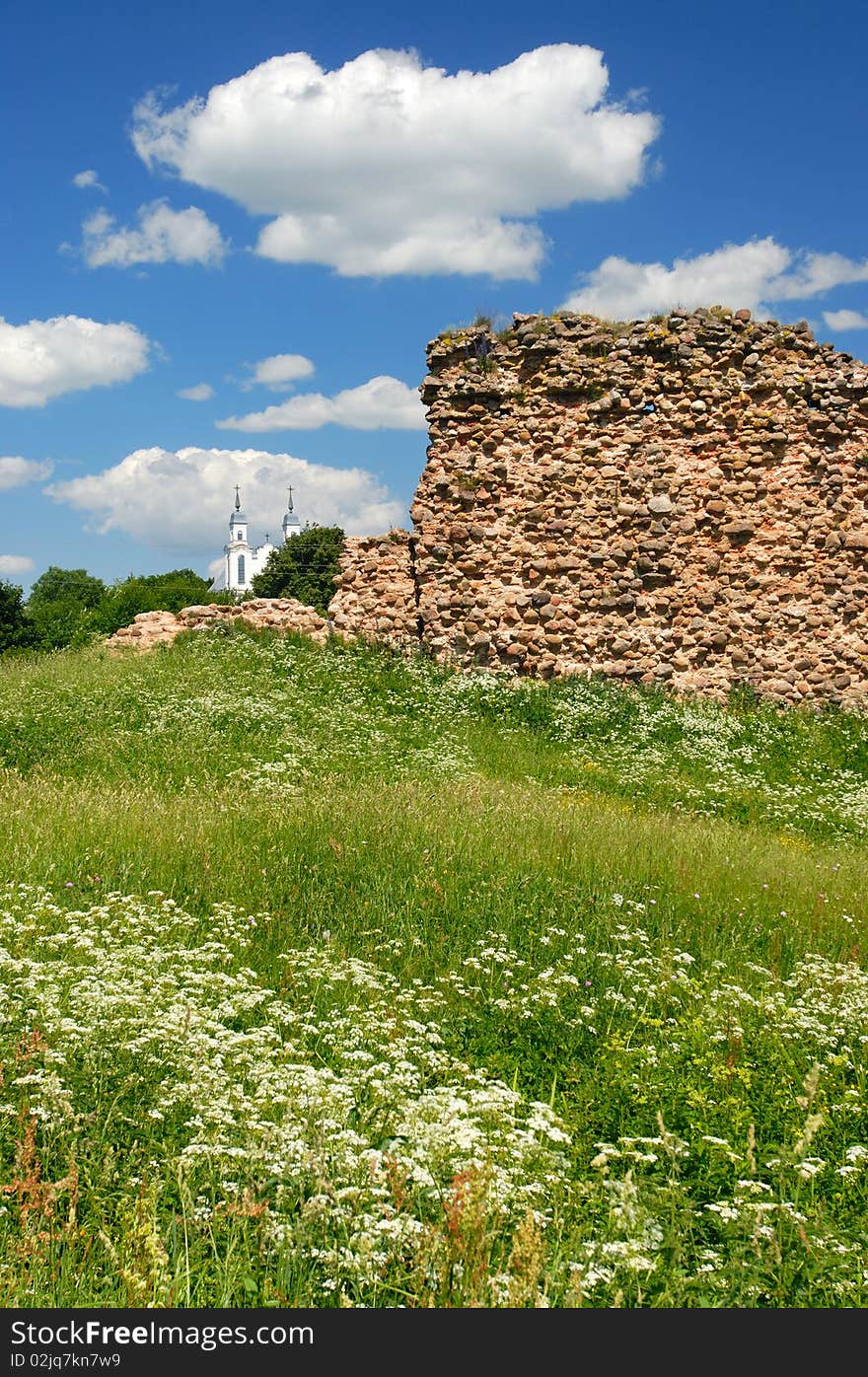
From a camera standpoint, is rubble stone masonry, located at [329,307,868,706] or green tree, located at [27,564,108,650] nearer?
rubble stone masonry, located at [329,307,868,706]

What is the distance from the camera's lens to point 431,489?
17031mm

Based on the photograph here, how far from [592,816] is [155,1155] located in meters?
6.21

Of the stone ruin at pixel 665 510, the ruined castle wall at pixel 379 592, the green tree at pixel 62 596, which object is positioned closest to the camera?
the stone ruin at pixel 665 510

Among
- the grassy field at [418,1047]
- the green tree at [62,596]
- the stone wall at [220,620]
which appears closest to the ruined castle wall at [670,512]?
the stone wall at [220,620]

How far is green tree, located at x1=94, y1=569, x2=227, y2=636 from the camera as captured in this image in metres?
37.6

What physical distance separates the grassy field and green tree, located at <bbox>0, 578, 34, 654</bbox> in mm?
32568

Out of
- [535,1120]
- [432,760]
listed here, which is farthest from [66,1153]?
[432,760]

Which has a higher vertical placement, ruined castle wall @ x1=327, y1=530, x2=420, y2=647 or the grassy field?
ruined castle wall @ x1=327, y1=530, x2=420, y2=647

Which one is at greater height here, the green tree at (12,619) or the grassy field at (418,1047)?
the green tree at (12,619)

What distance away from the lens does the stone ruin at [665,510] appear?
16.3 m

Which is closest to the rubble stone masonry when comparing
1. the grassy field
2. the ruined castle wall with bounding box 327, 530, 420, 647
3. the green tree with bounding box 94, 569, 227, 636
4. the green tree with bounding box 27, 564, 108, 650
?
the ruined castle wall with bounding box 327, 530, 420, 647

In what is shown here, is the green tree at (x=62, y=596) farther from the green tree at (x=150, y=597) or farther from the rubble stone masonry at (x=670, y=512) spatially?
the rubble stone masonry at (x=670, y=512)

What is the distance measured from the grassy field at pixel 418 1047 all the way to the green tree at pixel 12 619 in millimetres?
32568

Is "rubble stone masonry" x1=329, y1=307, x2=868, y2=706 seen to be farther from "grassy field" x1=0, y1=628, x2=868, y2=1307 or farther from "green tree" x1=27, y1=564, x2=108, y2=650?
"green tree" x1=27, y1=564, x2=108, y2=650
